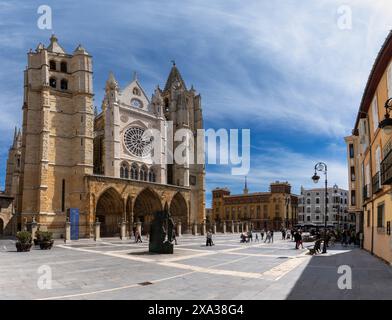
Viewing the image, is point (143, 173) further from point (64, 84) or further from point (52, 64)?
point (52, 64)

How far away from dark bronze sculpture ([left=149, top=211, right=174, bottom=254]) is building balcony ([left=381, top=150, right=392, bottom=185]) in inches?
452

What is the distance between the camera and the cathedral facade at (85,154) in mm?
39219

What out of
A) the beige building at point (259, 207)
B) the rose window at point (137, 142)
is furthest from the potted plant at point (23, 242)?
the beige building at point (259, 207)

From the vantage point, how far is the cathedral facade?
129ft

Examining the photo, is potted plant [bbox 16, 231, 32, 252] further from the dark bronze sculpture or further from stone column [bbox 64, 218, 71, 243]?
stone column [bbox 64, 218, 71, 243]

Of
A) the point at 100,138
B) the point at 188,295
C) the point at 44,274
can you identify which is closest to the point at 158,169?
the point at 100,138

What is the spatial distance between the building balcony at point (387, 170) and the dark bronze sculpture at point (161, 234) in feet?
37.6

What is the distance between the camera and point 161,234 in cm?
2023

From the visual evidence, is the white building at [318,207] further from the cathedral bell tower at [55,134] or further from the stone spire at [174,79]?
the cathedral bell tower at [55,134]

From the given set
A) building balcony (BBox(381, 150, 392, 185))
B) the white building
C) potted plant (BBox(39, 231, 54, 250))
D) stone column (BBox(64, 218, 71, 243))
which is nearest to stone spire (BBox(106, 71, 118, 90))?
stone column (BBox(64, 218, 71, 243))

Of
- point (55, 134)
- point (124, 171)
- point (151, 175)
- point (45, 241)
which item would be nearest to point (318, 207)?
point (151, 175)

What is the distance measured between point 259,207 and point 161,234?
2913 inches

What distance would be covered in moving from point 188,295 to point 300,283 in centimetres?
375

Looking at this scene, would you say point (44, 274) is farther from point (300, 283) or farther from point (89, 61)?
point (89, 61)
